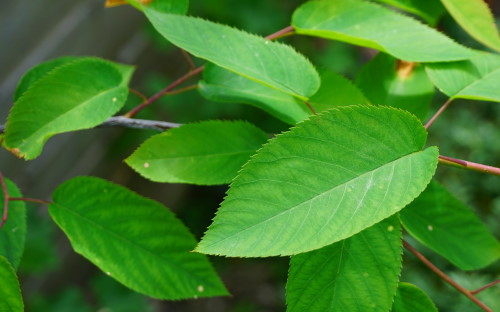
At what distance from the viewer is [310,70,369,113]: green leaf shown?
665mm

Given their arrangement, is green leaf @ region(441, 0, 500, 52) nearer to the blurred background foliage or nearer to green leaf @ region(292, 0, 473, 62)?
green leaf @ region(292, 0, 473, 62)

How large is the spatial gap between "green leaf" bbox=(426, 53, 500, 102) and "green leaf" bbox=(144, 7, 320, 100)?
0.16 metres

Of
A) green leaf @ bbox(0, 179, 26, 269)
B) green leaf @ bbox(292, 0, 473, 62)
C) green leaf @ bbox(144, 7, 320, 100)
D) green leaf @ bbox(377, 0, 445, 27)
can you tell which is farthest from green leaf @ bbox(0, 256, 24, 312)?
green leaf @ bbox(377, 0, 445, 27)

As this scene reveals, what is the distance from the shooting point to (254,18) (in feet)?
8.24

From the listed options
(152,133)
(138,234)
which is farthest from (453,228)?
(152,133)

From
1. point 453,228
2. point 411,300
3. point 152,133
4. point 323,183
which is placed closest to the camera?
point 323,183

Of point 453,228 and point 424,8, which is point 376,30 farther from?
point 453,228

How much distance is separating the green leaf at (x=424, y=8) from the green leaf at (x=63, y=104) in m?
0.37

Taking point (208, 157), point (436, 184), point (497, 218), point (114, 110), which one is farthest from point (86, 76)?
point (497, 218)

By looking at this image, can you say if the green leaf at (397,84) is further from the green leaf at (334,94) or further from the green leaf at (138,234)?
the green leaf at (138,234)

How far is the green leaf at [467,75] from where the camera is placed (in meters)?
0.67

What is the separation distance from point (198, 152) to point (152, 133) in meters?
1.98

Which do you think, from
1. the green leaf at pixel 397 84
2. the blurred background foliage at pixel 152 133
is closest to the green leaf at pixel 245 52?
the green leaf at pixel 397 84

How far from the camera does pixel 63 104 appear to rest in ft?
2.17
